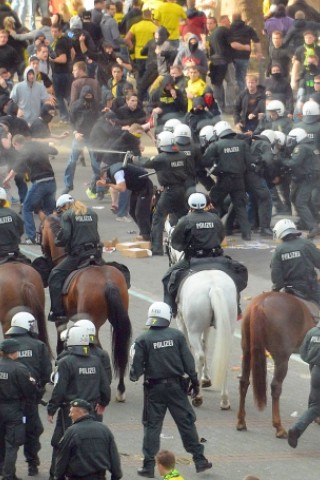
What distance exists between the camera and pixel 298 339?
16047mm

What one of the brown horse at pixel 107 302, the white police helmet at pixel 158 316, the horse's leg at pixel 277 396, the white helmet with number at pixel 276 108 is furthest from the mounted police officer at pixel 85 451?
the white helmet with number at pixel 276 108

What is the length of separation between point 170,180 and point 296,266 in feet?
22.4

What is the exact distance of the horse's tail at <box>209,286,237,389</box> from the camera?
53.0 ft

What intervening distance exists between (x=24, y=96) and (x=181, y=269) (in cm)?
1223

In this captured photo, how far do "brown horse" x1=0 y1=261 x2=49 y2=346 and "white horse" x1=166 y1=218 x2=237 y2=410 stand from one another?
164 cm

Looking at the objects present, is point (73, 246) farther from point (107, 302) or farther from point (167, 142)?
point (167, 142)

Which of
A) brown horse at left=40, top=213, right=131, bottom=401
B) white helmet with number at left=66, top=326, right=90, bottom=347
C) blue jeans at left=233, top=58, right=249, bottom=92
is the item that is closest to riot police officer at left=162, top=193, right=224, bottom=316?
brown horse at left=40, top=213, right=131, bottom=401

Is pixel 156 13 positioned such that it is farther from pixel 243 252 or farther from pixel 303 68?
pixel 243 252

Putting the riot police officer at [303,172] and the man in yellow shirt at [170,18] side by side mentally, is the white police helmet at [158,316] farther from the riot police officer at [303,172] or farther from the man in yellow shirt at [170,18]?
the man in yellow shirt at [170,18]

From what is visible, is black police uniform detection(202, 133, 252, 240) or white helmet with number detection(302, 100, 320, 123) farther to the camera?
white helmet with number detection(302, 100, 320, 123)

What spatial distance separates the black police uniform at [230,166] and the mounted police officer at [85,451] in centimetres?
1152

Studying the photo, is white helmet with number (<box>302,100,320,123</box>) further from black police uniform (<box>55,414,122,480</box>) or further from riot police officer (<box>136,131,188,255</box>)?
black police uniform (<box>55,414,122,480</box>)

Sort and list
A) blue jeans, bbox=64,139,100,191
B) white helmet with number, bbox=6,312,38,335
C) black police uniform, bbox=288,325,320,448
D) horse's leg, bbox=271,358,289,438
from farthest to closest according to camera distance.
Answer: blue jeans, bbox=64,139,100,191, horse's leg, bbox=271,358,289,438, black police uniform, bbox=288,325,320,448, white helmet with number, bbox=6,312,38,335

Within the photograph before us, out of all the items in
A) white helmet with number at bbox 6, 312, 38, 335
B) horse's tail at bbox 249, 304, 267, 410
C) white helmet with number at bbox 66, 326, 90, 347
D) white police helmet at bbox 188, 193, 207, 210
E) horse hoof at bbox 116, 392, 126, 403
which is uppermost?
white police helmet at bbox 188, 193, 207, 210
